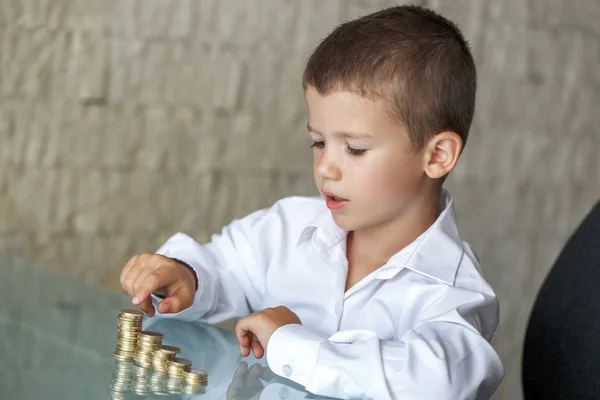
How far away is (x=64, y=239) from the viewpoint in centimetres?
252

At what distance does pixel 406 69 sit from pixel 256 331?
0.47 meters

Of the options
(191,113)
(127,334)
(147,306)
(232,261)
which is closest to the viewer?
(127,334)

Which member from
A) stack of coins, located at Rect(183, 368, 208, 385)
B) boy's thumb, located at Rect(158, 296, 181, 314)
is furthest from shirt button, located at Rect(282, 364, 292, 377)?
boy's thumb, located at Rect(158, 296, 181, 314)

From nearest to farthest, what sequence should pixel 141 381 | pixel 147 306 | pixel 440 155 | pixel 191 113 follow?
1. pixel 141 381
2. pixel 147 306
3. pixel 440 155
4. pixel 191 113

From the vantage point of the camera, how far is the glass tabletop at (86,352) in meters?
0.98

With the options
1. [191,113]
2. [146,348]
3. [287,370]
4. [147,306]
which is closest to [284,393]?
[287,370]

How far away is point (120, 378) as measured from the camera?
1021mm

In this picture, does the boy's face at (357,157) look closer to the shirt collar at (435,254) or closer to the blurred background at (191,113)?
the shirt collar at (435,254)

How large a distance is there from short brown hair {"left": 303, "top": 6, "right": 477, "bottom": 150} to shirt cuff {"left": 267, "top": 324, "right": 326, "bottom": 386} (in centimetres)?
39

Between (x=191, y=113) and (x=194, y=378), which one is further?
(x=191, y=113)

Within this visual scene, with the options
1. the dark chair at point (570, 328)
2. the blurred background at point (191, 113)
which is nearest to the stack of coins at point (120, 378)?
the dark chair at point (570, 328)

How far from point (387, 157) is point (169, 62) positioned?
1.28 m

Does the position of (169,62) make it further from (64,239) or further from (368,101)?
Result: (368,101)

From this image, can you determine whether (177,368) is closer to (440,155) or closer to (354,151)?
(354,151)
